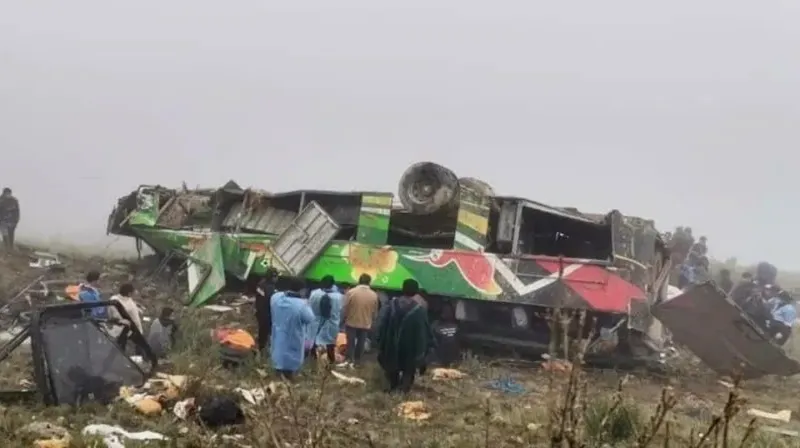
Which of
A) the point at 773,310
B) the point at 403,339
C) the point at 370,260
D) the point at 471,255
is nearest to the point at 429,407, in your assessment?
the point at 403,339

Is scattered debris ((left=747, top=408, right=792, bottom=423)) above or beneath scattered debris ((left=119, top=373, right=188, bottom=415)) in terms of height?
above

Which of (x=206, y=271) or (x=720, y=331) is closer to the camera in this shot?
(x=720, y=331)

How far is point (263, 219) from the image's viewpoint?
1452cm

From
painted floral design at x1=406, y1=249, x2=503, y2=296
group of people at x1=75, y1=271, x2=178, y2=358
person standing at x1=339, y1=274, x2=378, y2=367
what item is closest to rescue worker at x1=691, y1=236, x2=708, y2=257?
painted floral design at x1=406, y1=249, x2=503, y2=296

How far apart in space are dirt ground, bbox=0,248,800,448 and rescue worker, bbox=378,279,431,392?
236 mm

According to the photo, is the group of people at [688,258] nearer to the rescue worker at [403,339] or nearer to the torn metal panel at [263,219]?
the torn metal panel at [263,219]

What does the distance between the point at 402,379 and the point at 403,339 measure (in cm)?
45

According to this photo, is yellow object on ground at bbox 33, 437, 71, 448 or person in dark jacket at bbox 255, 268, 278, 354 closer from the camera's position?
yellow object on ground at bbox 33, 437, 71, 448

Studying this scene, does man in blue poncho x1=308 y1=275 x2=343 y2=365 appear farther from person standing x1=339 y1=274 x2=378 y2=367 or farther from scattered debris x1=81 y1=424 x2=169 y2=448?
scattered debris x1=81 y1=424 x2=169 y2=448

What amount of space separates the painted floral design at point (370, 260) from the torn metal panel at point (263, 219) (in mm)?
2179

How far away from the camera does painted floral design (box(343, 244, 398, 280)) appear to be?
39.0ft

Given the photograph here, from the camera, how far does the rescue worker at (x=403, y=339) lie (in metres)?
8.62

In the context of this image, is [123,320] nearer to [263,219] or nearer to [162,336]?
[162,336]

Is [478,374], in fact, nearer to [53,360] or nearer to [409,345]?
[409,345]
